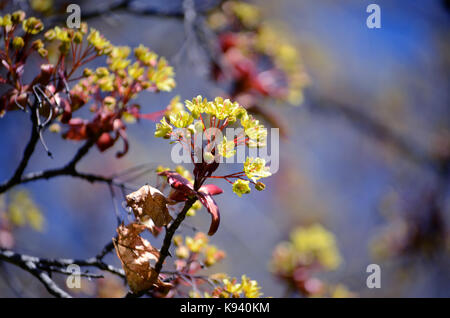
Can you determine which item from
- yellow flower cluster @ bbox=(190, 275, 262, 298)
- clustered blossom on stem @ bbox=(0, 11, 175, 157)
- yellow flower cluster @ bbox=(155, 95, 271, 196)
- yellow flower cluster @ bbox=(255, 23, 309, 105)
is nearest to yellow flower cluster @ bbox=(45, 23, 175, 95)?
clustered blossom on stem @ bbox=(0, 11, 175, 157)

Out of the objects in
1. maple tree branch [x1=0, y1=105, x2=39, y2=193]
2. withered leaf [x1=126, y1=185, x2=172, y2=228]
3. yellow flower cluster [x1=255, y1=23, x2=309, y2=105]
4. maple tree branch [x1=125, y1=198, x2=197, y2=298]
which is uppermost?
yellow flower cluster [x1=255, y1=23, x2=309, y2=105]

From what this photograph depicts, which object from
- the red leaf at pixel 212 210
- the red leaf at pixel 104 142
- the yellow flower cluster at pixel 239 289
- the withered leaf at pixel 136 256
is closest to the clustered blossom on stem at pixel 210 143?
the red leaf at pixel 212 210

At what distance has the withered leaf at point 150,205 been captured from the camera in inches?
42.1

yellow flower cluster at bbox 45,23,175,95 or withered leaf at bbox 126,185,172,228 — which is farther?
yellow flower cluster at bbox 45,23,175,95

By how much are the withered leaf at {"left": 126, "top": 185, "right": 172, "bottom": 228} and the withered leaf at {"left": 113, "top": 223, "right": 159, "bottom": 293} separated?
3.4 inches

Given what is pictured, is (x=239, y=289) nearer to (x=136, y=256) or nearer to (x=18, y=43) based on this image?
(x=136, y=256)

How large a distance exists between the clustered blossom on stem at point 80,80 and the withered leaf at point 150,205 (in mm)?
355

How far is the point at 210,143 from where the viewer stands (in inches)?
42.6

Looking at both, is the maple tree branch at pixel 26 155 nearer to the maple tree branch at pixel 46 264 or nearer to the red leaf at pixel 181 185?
the maple tree branch at pixel 46 264

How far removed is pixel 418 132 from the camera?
5.61 metres

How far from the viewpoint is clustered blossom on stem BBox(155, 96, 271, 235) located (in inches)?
41.3

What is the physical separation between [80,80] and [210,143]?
1.76ft

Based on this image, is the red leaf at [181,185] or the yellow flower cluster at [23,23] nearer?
the red leaf at [181,185]

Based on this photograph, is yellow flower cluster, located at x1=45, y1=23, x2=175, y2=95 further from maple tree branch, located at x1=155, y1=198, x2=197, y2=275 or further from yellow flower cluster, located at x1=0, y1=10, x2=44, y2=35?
maple tree branch, located at x1=155, y1=198, x2=197, y2=275
